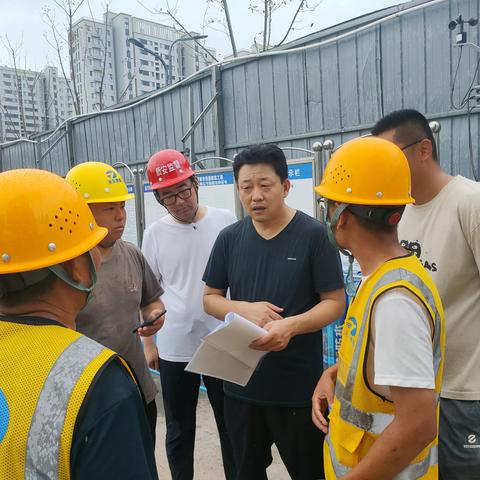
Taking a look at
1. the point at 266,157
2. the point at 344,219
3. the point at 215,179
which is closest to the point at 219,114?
the point at 215,179

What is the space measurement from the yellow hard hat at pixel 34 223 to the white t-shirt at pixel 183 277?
5.93ft

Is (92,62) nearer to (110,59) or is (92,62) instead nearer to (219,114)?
(110,59)

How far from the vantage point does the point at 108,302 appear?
221 centimetres

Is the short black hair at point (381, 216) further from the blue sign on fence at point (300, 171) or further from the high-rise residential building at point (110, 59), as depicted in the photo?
the high-rise residential building at point (110, 59)

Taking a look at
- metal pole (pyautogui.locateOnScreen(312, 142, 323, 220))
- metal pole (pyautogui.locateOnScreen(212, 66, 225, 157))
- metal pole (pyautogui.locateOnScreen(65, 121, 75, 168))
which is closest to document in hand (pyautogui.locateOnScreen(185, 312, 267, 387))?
metal pole (pyautogui.locateOnScreen(312, 142, 323, 220))

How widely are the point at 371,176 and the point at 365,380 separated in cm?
64

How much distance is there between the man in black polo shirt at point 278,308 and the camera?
2.12 m

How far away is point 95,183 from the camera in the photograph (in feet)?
7.65

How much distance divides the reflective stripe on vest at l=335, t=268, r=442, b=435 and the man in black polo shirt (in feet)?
2.10

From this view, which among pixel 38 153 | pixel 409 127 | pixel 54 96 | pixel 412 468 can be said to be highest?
pixel 54 96

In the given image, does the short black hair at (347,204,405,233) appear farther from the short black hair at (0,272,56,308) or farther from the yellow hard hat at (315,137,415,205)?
the short black hair at (0,272,56,308)

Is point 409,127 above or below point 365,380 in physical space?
above

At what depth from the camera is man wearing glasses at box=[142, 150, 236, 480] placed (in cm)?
286

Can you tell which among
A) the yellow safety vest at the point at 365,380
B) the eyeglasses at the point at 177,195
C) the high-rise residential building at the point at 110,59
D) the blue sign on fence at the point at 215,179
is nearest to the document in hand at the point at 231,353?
the yellow safety vest at the point at 365,380
